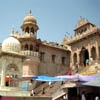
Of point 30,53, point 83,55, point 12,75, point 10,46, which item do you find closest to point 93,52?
point 83,55

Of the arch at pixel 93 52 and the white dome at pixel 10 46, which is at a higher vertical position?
the arch at pixel 93 52

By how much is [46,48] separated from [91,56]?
7098mm

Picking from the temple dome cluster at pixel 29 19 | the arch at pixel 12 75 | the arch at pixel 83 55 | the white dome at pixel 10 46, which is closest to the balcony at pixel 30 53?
the temple dome cluster at pixel 29 19

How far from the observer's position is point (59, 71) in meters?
39.2

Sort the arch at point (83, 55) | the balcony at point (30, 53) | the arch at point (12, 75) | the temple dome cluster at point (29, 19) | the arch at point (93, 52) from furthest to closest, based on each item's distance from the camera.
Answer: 1. the arch at point (83, 55)
2. the temple dome cluster at point (29, 19)
3. the arch at point (93, 52)
4. the balcony at point (30, 53)
5. the arch at point (12, 75)

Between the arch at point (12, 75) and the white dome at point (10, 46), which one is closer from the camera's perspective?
the arch at point (12, 75)

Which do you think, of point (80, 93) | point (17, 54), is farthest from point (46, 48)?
point (80, 93)

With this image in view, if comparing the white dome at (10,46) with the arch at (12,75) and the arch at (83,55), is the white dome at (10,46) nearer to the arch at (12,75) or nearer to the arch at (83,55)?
the arch at (12,75)

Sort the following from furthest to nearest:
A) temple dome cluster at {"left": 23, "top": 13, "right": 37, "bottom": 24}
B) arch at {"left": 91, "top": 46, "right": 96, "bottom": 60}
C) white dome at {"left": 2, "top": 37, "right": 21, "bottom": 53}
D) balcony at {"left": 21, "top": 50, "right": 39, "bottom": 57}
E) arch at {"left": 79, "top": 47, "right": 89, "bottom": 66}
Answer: arch at {"left": 79, "top": 47, "right": 89, "bottom": 66}, temple dome cluster at {"left": 23, "top": 13, "right": 37, "bottom": 24}, arch at {"left": 91, "top": 46, "right": 96, "bottom": 60}, balcony at {"left": 21, "top": 50, "right": 39, "bottom": 57}, white dome at {"left": 2, "top": 37, "right": 21, "bottom": 53}

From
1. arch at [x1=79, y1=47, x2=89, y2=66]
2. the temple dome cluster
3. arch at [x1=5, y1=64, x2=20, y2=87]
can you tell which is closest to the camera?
arch at [x1=5, y1=64, x2=20, y2=87]

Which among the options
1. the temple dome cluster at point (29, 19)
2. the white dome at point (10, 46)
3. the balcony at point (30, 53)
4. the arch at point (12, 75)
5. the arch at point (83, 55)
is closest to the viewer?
the arch at point (12, 75)

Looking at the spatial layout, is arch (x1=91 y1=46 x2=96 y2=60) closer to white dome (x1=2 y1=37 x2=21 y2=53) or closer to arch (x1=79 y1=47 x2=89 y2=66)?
arch (x1=79 y1=47 x2=89 y2=66)

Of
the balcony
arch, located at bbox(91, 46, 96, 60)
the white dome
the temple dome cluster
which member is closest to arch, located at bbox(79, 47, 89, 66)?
arch, located at bbox(91, 46, 96, 60)

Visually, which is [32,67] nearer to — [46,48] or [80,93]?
[46,48]
